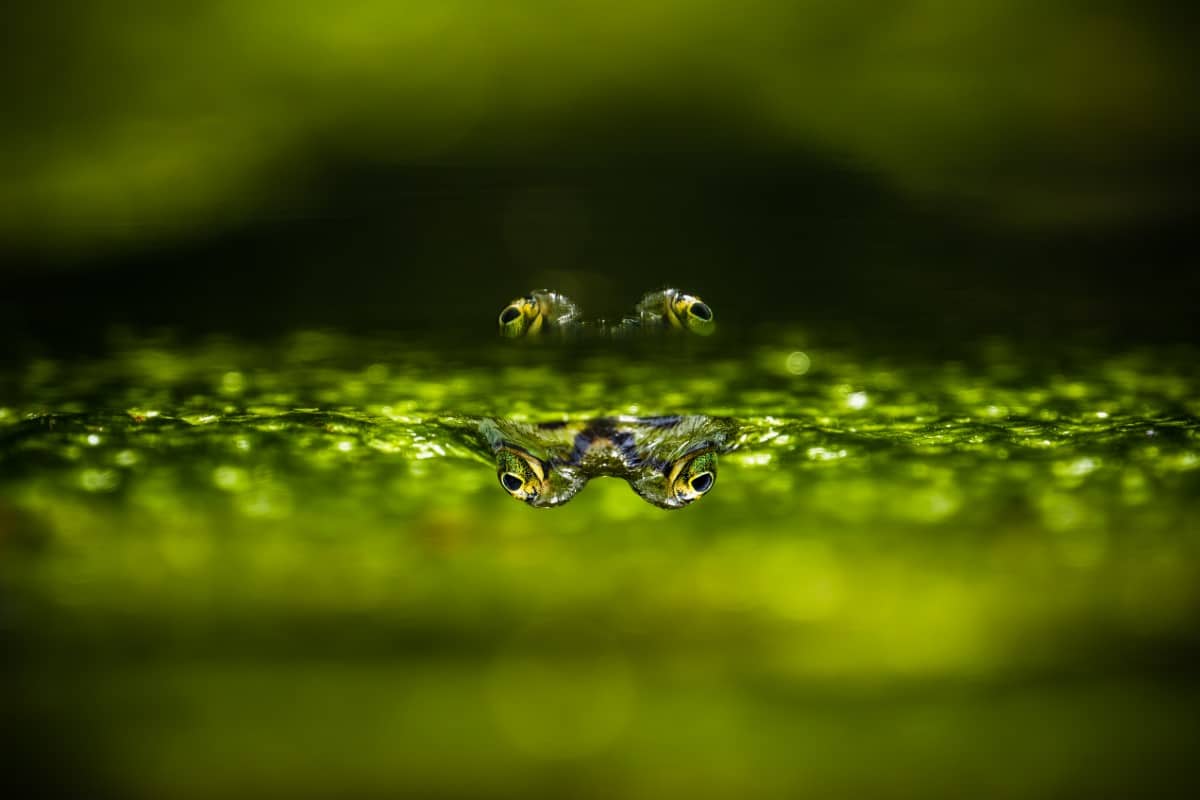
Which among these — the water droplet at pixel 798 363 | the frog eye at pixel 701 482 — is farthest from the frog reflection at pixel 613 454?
the water droplet at pixel 798 363

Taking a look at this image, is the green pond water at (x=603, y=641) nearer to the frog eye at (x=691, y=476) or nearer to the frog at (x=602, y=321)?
the frog at (x=602, y=321)

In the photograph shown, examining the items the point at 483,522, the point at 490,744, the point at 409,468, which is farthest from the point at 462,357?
the point at 490,744

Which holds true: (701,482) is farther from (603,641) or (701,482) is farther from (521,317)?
(603,641)

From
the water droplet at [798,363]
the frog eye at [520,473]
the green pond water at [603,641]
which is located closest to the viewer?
the frog eye at [520,473]

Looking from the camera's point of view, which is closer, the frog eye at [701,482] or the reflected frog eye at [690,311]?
the frog eye at [701,482]

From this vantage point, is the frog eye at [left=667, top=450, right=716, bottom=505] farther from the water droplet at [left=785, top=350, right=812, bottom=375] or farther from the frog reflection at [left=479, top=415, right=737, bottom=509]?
the water droplet at [left=785, top=350, right=812, bottom=375]

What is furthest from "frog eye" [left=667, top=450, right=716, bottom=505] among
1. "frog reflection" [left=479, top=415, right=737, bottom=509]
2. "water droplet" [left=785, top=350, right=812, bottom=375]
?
"water droplet" [left=785, top=350, right=812, bottom=375]

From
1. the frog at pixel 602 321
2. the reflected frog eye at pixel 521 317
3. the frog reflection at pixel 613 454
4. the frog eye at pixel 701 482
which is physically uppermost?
the frog at pixel 602 321

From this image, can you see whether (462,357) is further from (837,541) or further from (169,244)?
(169,244)
